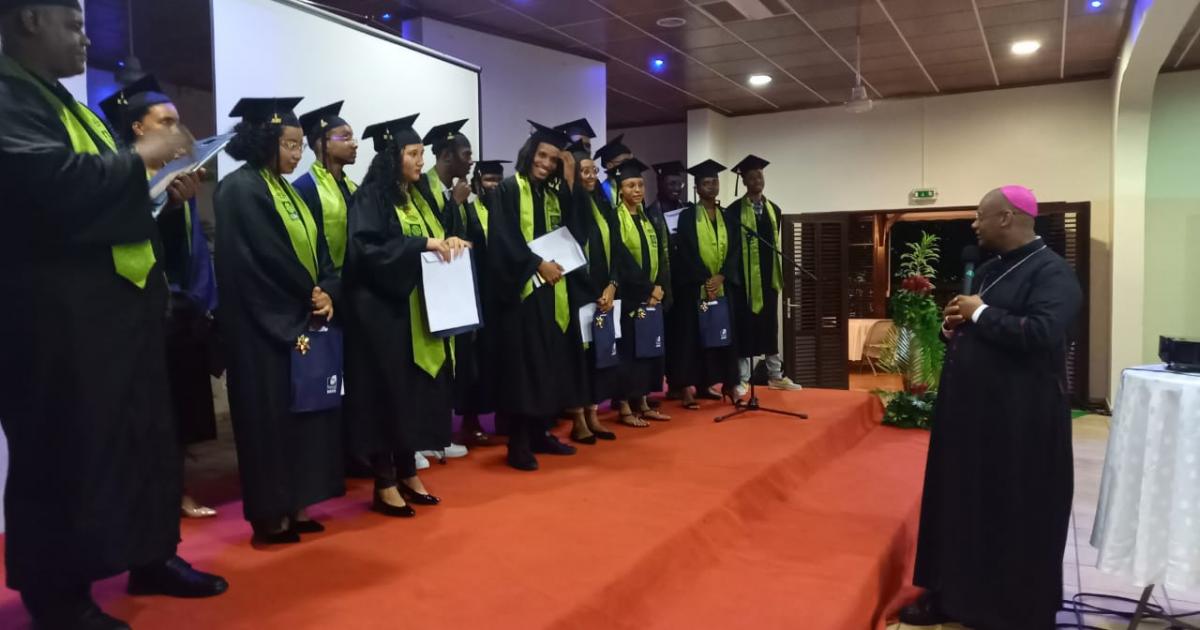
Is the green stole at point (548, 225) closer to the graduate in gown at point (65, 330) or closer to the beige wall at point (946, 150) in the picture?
the graduate in gown at point (65, 330)

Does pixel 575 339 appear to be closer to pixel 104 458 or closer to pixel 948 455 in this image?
pixel 948 455

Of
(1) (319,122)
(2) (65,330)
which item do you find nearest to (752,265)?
(1) (319,122)

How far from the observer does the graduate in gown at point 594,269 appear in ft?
12.6

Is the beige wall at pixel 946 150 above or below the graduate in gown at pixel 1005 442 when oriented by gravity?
above

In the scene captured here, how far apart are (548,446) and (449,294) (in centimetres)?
117

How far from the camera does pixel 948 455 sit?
8.61 ft

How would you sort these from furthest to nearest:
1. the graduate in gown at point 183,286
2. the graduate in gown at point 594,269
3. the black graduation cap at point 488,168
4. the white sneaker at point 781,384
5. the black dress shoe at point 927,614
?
1. the white sneaker at point 781,384
2. the black graduation cap at point 488,168
3. the graduate in gown at point 594,269
4. the black dress shoe at point 927,614
5. the graduate in gown at point 183,286

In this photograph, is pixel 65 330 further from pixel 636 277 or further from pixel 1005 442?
pixel 636 277

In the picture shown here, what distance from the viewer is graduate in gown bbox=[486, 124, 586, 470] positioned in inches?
138

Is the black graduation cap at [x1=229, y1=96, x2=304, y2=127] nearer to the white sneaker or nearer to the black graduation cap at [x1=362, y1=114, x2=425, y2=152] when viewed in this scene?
the black graduation cap at [x1=362, y1=114, x2=425, y2=152]

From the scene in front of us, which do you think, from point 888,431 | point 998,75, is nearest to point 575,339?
point 888,431

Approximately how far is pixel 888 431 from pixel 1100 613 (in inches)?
102

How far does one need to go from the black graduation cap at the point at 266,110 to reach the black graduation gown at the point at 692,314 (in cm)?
288

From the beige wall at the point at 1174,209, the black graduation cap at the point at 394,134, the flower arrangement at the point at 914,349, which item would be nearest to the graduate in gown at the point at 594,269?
the black graduation cap at the point at 394,134
